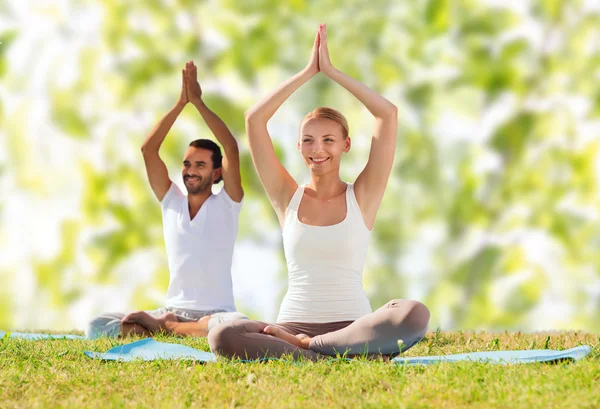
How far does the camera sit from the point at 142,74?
7.26 metres

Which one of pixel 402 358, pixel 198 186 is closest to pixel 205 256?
pixel 198 186

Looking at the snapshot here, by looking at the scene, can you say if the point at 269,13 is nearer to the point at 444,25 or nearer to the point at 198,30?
the point at 198,30

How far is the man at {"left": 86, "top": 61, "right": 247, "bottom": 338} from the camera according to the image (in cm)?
469

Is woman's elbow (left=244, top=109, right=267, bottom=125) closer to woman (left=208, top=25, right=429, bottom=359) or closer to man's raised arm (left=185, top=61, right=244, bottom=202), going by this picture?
woman (left=208, top=25, right=429, bottom=359)

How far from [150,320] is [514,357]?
2.33 metres

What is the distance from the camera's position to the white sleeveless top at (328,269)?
3207 millimetres

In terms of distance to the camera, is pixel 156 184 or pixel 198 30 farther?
pixel 198 30

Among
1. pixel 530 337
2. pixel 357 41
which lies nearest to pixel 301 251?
pixel 530 337

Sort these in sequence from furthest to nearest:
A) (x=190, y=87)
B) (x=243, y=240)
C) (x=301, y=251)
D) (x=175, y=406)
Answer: (x=243, y=240)
(x=190, y=87)
(x=301, y=251)
(x=175, y=406)

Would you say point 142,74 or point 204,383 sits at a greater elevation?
point 142,74

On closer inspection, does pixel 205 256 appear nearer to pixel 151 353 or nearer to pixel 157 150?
pixel 157 150

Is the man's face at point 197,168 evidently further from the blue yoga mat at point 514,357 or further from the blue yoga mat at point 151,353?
the blue yoga mat at point 514,357

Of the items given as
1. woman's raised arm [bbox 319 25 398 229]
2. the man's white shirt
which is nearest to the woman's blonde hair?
woman's raised arm [bbox 319 25 398 229]

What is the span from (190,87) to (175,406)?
276 cm
